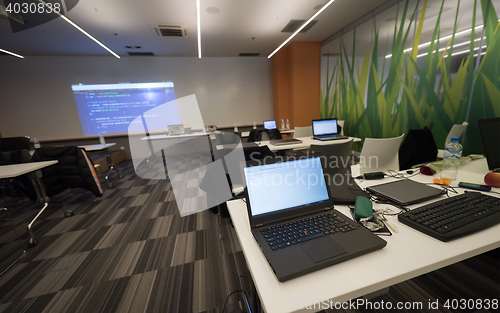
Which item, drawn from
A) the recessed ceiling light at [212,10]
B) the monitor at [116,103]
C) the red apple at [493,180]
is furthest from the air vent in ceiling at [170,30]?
the red apple at [493,180]

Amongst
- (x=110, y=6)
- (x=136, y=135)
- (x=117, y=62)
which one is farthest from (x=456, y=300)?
(x=117, y=62)

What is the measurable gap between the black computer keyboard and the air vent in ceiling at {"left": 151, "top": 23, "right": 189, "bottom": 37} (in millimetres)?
4733

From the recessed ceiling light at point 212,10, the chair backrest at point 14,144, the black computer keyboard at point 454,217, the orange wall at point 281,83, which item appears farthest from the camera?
the orange wall at point 281,83

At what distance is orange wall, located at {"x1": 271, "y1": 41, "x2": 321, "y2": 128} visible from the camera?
17.6 ft

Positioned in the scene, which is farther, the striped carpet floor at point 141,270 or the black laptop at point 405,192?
the striped carpet floor at point 141,270

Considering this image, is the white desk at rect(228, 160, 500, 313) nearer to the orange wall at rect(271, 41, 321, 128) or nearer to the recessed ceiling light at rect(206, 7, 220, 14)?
the recessed ceiling light at rect(206, 7, 220, 14)

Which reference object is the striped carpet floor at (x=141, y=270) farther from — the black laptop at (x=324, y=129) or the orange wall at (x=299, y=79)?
the orange wall at (x=299, y=79)

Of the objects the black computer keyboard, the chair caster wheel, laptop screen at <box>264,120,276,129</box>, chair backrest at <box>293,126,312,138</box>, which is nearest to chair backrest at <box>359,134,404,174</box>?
the black computer keyboard

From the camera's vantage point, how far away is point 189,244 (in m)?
1.92

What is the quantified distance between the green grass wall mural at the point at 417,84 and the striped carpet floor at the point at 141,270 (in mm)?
2070

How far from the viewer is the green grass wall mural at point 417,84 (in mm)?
2328

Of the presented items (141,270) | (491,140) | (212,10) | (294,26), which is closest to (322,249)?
(491,140)

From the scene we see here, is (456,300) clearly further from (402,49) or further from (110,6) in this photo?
(110,6)

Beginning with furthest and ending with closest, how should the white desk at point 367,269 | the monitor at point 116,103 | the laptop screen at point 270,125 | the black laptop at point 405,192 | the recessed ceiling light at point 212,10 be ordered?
the monitor at point 116,103, the laptop screen at point 270,125, the recessed ceiling light at point 212,10, the black laptop at point 405,192, the white desk at point 367,269
